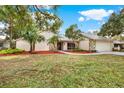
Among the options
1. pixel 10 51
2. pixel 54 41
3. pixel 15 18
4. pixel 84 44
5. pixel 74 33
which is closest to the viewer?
pixel 15 18

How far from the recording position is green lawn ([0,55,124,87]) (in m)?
3.08

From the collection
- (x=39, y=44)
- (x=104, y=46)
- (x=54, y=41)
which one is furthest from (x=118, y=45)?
(x=39, y=44)

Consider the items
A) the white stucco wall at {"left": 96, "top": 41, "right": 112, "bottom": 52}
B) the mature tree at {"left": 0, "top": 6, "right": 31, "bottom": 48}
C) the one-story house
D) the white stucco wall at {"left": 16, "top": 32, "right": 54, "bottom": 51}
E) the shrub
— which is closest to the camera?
the mature tree at {"left": 0, "top": 6, "right": 31, "bottom": 48}

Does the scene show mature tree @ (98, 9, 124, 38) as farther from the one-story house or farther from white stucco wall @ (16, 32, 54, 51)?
white stucco wall @ (16, 32, 54, 51)

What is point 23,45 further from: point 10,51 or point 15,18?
point 15,18

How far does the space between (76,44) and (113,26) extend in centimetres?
76

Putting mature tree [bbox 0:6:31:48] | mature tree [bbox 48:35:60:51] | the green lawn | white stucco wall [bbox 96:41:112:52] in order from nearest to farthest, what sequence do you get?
mature tree [bbox 0:6:31:48]
the green lawn
mature tree [bbox 48:35:60:51]
white stucco wall [bbox 96:41:112:52]

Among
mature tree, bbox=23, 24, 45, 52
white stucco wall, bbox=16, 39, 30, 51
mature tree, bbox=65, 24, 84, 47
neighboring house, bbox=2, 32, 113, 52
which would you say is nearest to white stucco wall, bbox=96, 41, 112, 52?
neighboring house, bbox=2, 32, 113, 52

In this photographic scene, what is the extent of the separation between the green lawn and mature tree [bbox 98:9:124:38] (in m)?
0.42

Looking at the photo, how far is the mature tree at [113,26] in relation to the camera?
367 cm

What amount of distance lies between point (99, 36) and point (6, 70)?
1.71 metres

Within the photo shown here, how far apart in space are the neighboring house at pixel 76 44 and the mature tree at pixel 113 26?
0.14 meters

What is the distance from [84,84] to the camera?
3.06 meters

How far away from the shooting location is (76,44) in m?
3.81
